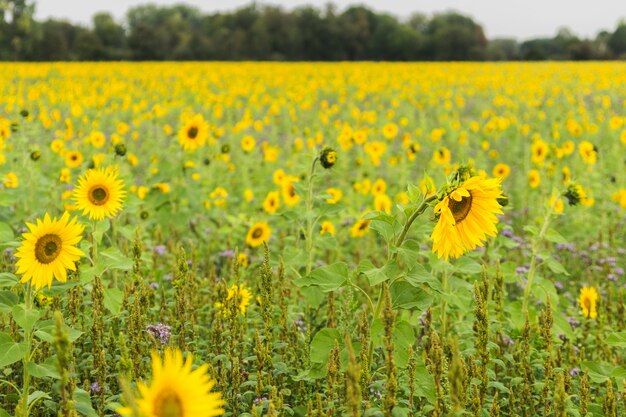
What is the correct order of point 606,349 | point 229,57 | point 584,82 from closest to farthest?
point 606,349 → point 584,82 → point 229,57

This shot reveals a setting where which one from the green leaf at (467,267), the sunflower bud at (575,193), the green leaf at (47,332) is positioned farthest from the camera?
the sunflower bud at (575,193)

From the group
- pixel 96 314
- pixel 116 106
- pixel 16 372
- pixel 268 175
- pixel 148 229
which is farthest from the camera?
pixel 116 106

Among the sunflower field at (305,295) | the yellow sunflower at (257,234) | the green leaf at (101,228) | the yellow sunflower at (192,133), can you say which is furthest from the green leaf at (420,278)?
the yellow sunflower at (192,133)

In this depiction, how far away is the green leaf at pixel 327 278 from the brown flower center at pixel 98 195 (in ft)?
4.07

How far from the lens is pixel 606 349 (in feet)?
9.68

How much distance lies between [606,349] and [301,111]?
10.5m

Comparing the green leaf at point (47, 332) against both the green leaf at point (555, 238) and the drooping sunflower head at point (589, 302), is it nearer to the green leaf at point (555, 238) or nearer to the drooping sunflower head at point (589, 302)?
the green leaf at point (555, 238)

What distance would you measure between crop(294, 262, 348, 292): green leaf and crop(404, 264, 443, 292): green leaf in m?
0.24

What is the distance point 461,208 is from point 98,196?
181cm

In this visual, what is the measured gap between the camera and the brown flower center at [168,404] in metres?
1.11

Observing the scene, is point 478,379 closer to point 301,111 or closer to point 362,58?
point 301,111

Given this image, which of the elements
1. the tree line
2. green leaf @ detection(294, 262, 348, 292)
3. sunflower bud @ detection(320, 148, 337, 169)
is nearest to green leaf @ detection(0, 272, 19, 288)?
green leaf @ detection(294, 262, 348, 292)

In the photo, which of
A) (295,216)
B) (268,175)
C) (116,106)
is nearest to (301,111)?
(116,106)

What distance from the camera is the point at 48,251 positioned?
6.87ft
